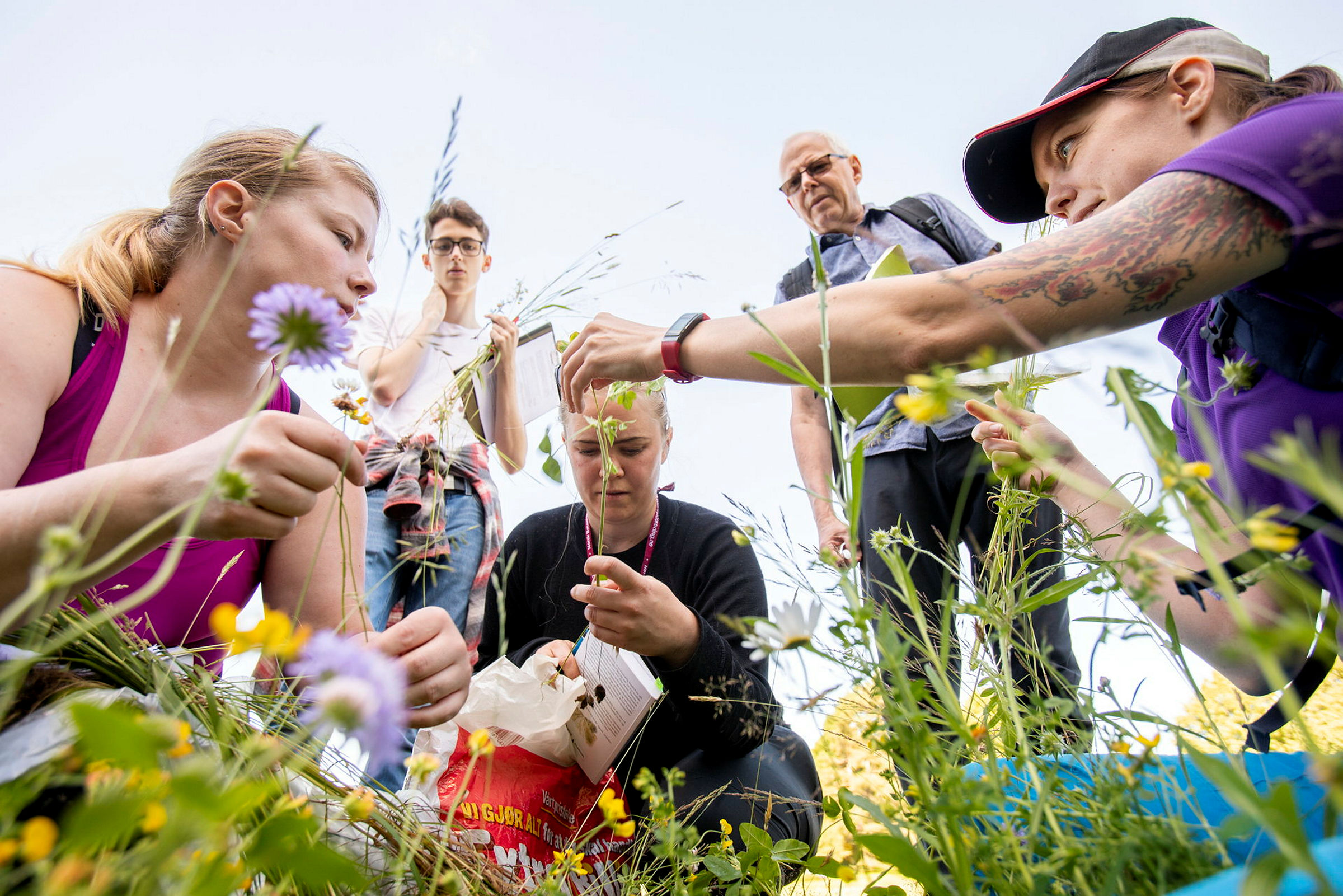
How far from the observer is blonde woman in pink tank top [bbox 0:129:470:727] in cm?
98

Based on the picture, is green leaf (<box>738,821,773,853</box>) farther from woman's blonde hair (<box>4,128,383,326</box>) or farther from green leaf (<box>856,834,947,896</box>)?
woman's blonde hair (<box>4,128,383,326</box>)

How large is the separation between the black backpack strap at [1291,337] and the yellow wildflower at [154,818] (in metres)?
1.05

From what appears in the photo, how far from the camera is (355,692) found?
30cm

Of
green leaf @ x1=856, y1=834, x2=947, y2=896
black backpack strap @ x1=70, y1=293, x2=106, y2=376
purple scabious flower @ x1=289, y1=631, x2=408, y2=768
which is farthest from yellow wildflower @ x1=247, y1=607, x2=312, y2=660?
black backpack strap @ x1=70, y1=293, x2=106, y2=376

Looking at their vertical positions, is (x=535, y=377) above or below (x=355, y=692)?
above

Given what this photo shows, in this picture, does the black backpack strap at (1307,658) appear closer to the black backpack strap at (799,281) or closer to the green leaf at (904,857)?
the green leaf at (904,857)

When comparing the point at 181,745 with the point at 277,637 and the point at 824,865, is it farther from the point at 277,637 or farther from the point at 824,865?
the point at 824,865

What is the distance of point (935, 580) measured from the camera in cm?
179

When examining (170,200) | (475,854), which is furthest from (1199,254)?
(170,200)

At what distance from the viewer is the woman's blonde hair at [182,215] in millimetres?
1188

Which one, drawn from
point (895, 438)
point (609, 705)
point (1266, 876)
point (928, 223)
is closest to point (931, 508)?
point (895, 438)

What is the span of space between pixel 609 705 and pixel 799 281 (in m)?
1.48

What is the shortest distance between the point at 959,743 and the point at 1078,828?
206mm

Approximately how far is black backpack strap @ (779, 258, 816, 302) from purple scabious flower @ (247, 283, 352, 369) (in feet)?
5.76
